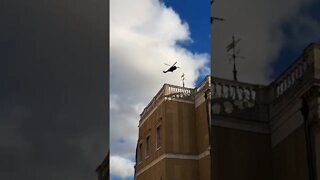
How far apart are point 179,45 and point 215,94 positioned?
0.31 ft

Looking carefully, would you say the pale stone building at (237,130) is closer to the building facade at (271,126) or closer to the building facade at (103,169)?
the building facade at (271,126)

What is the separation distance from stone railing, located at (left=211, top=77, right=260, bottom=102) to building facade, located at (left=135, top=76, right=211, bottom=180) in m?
0.02

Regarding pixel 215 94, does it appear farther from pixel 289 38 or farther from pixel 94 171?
pixel 94 171

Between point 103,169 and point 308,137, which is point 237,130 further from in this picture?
point 103,169

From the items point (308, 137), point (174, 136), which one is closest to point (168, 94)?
point (174, 136)

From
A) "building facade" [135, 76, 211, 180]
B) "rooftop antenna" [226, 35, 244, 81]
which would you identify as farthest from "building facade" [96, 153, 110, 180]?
"rooftop antenna" [226, 35, 244, 81]

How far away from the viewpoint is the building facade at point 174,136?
482 millimetres

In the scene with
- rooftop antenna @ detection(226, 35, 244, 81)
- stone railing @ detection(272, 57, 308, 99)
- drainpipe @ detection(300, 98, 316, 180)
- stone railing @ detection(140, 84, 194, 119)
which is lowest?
drainpipe @ detection(300, 98, 316, 180)

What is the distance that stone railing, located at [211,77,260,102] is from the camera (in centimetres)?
45

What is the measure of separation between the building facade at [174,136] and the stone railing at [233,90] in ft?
0.07

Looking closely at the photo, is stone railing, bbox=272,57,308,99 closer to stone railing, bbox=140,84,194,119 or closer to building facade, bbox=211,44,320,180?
building facade, bbox=211,44,320,180

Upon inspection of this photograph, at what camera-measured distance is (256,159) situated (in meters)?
0.42

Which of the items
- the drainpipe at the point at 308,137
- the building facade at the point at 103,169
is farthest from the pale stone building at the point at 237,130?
the building facade at the point at 103,169

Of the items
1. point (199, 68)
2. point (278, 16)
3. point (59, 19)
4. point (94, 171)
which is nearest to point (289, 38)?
point (278, 16)
